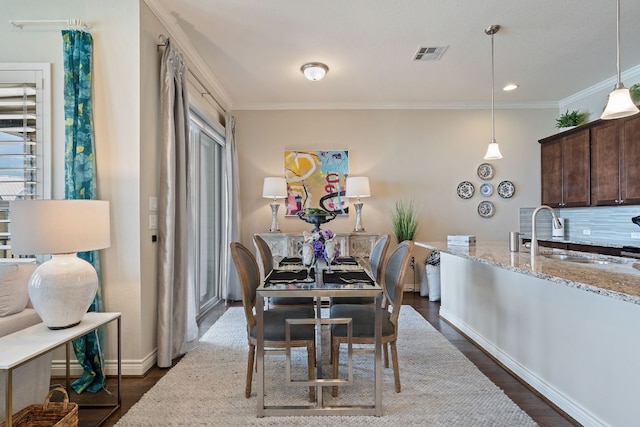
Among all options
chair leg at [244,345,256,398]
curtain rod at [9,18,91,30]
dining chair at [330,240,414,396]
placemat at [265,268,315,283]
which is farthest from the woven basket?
curtain rod at [9,18,91,30]

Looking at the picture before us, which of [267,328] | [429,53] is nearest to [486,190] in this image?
[429,53]

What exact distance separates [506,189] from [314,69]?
344 centimetres

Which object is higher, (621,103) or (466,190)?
(621,103)

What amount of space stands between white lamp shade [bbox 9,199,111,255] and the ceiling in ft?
5.90

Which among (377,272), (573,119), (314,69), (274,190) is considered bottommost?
(377,272)

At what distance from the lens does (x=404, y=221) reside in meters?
4.65

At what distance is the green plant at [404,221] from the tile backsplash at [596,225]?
1.60 m

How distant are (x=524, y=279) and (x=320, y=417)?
1696 mm

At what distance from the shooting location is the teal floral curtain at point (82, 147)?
221 centimetres

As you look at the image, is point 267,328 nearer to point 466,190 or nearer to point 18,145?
point 18,145

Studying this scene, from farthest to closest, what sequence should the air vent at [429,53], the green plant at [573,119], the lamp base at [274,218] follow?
the lamp base at [274,218]
the green plant at [573,119]
the air vent at [429,53]

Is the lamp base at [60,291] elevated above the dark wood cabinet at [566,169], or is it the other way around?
the dark wood cabinet at [566,169]

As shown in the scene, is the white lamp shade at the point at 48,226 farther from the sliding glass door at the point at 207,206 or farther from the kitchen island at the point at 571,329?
the kitchen island at the point at 571,329

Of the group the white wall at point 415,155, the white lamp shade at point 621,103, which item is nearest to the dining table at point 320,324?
the white lamp shade at point 621,103
